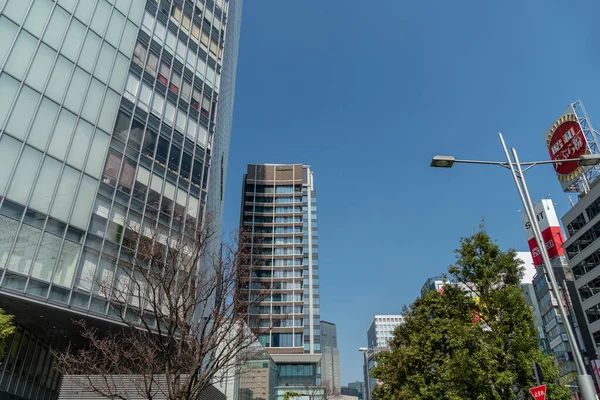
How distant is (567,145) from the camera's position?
45781 millimetres

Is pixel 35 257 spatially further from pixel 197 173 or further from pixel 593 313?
pixel 593 313

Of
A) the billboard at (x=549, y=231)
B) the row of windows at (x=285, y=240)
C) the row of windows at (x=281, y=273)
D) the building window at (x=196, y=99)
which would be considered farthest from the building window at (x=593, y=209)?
the row of windows at (x=285, y=240)

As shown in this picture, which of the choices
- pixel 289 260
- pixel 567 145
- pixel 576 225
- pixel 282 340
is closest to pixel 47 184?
pixel 567 145

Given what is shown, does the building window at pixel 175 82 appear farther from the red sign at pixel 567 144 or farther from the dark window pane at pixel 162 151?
the red sign at pixel 567 144

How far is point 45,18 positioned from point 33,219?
11.7 m

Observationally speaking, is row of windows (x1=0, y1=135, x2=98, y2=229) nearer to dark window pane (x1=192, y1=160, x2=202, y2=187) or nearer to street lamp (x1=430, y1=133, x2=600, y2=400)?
dark window pane (x1=192, y1=160, x2=202, y2=187)

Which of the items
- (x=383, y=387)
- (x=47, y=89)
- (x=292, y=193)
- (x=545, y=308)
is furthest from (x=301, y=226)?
(x=47, y=89)

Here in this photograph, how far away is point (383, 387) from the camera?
28.3 meters

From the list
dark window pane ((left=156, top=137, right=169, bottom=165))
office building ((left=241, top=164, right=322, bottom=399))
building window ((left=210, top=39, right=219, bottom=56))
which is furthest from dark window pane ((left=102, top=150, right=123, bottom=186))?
office building ((left=241, top=164, right=322, bottom=399))

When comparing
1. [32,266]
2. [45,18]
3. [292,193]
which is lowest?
[32,266]

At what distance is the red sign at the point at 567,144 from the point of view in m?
43.8

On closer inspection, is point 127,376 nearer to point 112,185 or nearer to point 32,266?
point 32,266

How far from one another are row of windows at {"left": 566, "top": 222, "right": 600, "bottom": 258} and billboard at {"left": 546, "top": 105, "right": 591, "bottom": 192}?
16.3 feet

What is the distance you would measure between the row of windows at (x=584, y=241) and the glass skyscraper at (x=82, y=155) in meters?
42.9
